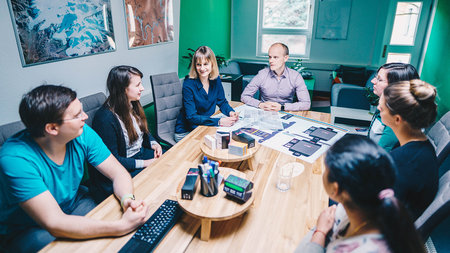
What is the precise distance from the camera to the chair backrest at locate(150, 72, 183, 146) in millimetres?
2480

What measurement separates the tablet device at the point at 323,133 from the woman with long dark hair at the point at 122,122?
49.6 inches

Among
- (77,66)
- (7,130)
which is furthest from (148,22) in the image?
(7,130)

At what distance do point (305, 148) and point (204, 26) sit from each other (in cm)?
378

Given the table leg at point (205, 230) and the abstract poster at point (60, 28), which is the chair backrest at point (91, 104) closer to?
the abstract poster at point (60, 28)

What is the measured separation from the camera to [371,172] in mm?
775

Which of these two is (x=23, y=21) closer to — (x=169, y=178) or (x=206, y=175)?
(x=169, y=178)

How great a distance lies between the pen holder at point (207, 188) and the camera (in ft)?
3.75

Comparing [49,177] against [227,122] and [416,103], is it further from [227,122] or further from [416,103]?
[416,103]

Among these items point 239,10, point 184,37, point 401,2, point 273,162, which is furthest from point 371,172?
point 239,10

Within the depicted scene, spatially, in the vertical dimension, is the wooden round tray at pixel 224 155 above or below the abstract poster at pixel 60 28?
below

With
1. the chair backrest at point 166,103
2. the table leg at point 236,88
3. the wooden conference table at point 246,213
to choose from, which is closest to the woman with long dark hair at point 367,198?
the wooden conference table at point 246,213

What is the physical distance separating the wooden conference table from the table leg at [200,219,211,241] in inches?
0.8

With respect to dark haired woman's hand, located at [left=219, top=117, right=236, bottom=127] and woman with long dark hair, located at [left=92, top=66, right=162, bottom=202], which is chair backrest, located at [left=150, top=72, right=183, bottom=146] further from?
dark haired woman's hand, located at [left=219, top=117, right=236, bottom=127]

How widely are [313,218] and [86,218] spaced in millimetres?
988
